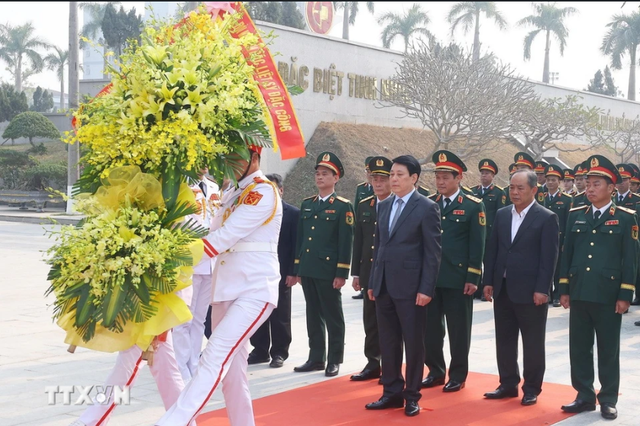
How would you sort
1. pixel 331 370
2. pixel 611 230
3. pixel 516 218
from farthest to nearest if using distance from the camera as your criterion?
pixel 331 370
pixel 516 218
pixel 611 230

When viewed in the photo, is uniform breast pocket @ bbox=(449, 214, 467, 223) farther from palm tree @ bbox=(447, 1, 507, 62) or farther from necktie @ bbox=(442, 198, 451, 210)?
palm tree @ bbox=(447, 1, 507, 62)

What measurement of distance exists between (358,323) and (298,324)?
76 centimetres

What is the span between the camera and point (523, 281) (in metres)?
6.41

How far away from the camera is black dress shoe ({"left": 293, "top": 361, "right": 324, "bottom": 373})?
24.2 ft

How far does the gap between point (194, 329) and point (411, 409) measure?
6.64 ft

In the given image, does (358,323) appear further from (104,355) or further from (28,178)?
(28,178)

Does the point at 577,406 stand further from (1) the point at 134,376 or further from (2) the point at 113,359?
(2) the point at 113,359

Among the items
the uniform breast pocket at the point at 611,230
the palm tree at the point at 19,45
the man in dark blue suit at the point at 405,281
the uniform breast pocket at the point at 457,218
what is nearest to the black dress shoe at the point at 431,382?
the man in dark blue suit at the point at 405,281

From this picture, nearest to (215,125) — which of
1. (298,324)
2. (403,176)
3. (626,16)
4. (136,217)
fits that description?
(136,217)

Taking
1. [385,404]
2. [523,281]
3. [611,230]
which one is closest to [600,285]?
[611,230]

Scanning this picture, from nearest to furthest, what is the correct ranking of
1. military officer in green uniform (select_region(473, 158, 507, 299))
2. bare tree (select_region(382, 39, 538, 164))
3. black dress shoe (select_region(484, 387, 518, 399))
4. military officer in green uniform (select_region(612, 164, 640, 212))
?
black dress shoe (select_region(484, 387, 518, 399)) → military officer in green uniform (select_region(612, 164, 640, 212)) → military officer in green uniform (select_region(473, 158, 507, 299)) → bare tree (select_region(382, 39, 538, 164))

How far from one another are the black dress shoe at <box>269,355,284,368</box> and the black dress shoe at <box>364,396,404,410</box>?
1589mm

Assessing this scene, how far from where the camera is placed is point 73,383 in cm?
662

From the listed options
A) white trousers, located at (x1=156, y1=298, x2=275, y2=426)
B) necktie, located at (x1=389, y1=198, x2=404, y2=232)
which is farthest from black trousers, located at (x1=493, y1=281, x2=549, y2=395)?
white trousers, located at (x1=156, y1=298, x2=275, y2=426)
